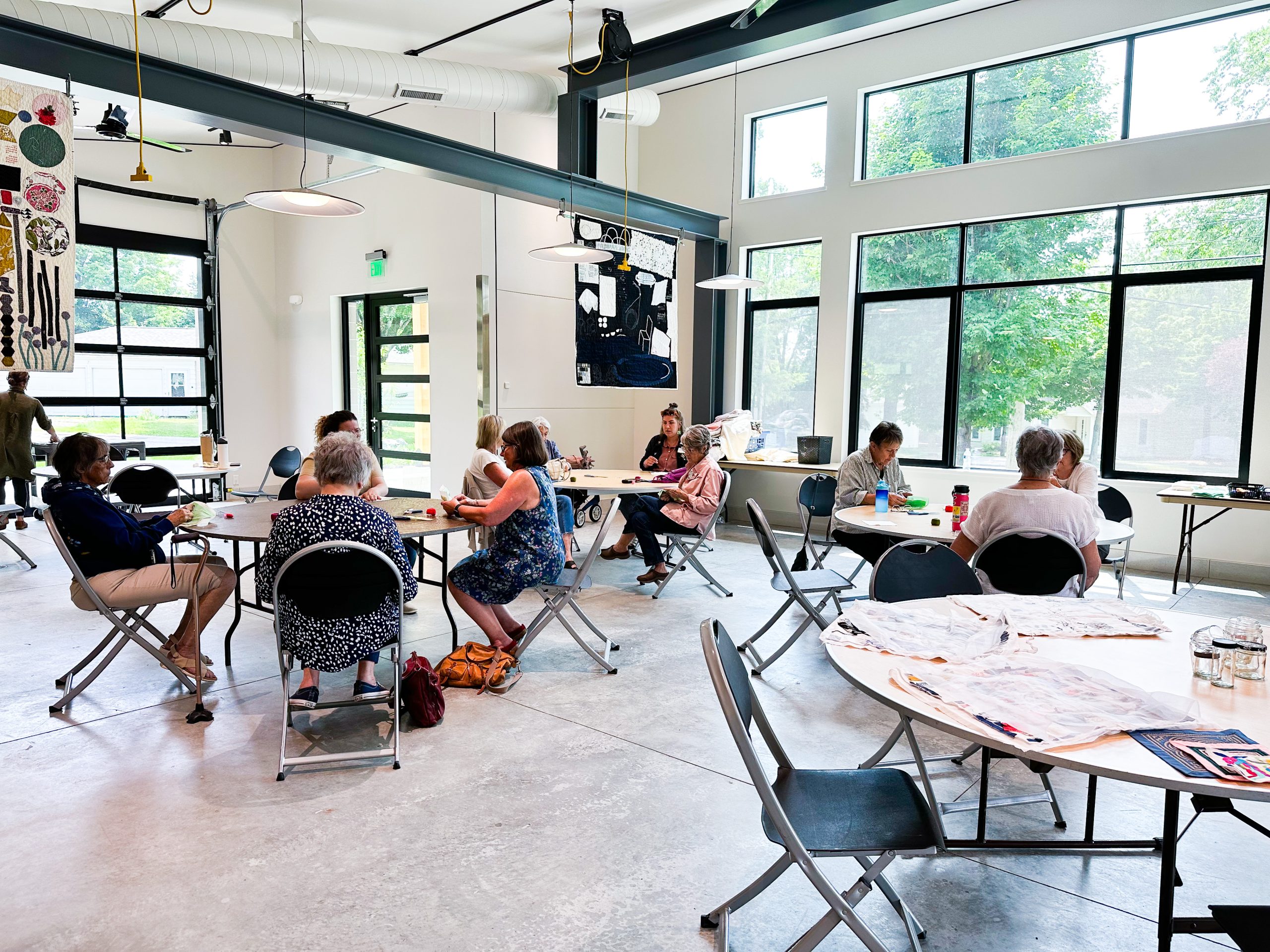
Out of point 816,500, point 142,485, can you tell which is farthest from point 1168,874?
point 142,485

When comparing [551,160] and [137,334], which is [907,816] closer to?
[551,160]

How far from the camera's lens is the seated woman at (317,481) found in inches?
179

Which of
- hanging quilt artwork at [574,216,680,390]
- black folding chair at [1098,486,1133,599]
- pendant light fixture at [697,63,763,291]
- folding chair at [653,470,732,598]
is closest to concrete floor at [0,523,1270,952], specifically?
folding chair at [653,470,732,598]

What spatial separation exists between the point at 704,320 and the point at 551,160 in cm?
249

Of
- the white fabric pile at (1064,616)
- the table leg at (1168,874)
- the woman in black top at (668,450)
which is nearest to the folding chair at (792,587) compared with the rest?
the white fabric pile at (1064,616)

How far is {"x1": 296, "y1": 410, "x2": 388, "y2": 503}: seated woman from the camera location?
14.9 feet

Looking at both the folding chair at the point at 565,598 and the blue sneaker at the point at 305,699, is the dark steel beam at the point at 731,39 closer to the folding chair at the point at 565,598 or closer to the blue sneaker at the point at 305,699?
Result: the folding chair at the point at 565,598

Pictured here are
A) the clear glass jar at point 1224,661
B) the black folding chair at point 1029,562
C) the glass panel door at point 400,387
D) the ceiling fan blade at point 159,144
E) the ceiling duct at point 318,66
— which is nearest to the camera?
the clear glass jar at point 1224,661

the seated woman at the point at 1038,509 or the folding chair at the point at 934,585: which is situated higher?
the seated woman at the point at 1038,509

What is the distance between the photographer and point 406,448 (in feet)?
32.2

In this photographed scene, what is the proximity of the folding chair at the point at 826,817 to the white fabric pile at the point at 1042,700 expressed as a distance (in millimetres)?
304

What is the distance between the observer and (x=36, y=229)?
4258mm

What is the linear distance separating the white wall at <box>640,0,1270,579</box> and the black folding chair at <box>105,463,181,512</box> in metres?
5.83

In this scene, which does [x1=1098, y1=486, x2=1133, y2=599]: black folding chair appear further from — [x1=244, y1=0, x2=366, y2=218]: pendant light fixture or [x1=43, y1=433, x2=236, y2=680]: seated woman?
[x1=43, y1=433, x2=236, y2=680]: seated woman
